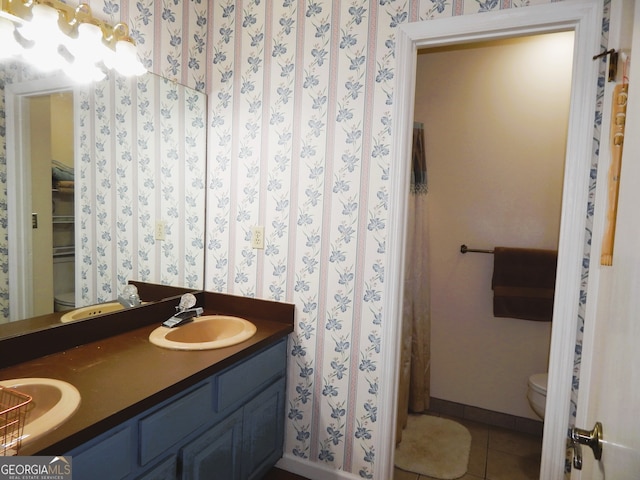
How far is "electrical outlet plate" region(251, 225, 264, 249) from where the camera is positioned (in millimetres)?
1962

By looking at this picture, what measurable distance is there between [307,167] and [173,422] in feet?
3.89

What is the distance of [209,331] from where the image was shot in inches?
74.0

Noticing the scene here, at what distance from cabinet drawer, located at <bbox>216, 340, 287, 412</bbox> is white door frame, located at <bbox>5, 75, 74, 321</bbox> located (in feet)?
2.39

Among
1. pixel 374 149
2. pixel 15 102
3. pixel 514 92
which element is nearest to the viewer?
pixel 15 102

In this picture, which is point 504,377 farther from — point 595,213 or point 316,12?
point 316,12

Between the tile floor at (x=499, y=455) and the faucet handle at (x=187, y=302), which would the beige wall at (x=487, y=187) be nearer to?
the tile floor at (x=499, y=455)

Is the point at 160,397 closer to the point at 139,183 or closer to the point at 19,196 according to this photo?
the point at 19,196

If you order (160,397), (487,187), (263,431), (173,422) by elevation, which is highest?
(487,187)

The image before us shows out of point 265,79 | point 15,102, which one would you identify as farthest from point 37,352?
point 265,79

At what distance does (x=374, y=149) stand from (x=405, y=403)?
5.46 feet

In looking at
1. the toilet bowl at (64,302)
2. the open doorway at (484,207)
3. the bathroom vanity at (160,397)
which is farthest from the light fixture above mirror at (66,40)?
the open doorway at (484,207)

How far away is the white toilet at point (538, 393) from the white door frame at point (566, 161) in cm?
68

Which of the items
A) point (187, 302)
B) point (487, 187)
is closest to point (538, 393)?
point (487, 187)

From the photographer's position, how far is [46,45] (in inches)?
53.8
